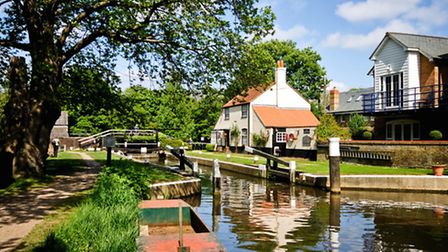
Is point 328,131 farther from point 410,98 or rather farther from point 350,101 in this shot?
point 350,101

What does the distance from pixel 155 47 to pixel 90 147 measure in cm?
3531

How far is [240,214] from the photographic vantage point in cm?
1530

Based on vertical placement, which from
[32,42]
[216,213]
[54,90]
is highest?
[32,42]

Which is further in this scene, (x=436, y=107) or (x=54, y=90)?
(x=436, y=107)

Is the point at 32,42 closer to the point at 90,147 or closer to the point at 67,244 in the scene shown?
the point at 67,244

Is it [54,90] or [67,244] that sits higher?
[54,90]

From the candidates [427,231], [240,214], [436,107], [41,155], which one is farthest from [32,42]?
[436,107]

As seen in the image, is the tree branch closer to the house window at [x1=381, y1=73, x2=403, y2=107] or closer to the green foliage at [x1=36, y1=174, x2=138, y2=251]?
the green foliage at [x1=36, y1=174, x2=138, y2=251]

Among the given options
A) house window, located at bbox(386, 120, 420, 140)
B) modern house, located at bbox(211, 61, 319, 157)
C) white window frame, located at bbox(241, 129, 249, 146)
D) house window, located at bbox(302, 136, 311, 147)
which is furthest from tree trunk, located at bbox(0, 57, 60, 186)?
white window frame, located at bbox(241, 129, 249, 146)

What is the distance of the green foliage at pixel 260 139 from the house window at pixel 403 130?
44.6 ft

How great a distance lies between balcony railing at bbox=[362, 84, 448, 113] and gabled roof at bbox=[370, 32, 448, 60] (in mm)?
2477

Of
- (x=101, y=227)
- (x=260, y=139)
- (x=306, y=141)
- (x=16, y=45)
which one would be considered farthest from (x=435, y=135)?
(x=16, y=45)

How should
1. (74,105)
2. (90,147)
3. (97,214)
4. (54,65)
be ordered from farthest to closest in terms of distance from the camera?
(90,147)
(74,105)
(54,65)
(97,214)

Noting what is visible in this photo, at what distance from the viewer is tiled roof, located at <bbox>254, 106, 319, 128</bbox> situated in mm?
A: 43237
